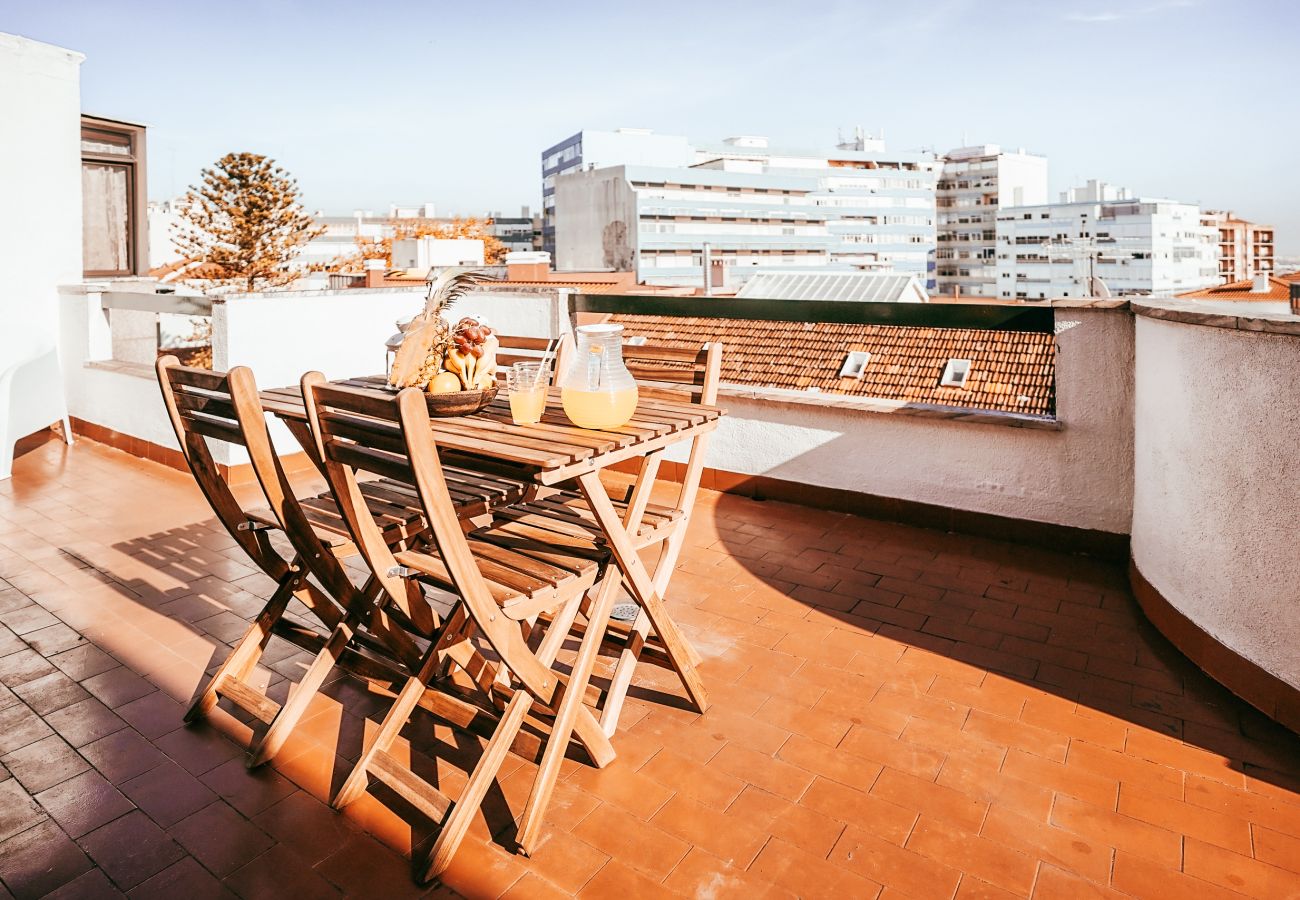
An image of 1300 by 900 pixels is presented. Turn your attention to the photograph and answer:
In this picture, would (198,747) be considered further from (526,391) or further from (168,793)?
(526,391)

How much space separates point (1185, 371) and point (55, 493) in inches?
232

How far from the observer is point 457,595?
212 centimetres

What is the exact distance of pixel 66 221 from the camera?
6.59 m

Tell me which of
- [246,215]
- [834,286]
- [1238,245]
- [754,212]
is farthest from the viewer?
[1238,245]

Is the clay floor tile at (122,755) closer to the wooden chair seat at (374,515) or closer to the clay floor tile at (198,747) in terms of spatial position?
the clay floor tile at (198,747)

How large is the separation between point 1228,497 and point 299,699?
9.30 feet

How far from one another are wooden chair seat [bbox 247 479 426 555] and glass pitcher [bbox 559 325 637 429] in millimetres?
562

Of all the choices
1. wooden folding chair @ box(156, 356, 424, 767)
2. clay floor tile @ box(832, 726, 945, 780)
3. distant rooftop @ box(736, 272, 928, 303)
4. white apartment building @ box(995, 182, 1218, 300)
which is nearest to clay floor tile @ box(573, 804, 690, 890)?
clay floor tile @ box(832, 726, 945, 780)

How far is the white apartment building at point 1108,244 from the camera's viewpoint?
86.0m

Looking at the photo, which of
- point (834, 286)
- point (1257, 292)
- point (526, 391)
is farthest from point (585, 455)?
point (1257, 292)

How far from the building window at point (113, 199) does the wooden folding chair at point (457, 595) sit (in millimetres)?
7638

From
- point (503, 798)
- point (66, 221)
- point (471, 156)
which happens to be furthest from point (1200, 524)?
point (471, 156)

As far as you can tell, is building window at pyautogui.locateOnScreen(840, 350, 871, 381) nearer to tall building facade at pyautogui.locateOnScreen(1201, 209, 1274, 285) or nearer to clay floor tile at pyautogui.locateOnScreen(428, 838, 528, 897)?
clay floor tile at pyautogui.locateOnScreen(428, 838, 528, 897)

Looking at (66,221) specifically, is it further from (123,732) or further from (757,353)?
(757,353)
